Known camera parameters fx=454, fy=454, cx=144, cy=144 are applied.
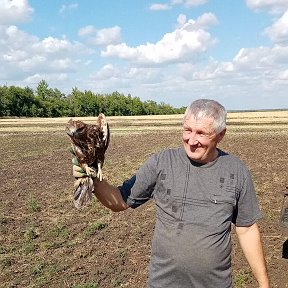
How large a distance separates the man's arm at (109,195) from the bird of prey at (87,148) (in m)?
0.20

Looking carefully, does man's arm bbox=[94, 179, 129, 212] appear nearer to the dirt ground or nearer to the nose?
the nose

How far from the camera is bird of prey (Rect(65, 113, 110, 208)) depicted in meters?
2.70

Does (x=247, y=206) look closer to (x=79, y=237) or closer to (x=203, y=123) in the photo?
(x=203, y=123)

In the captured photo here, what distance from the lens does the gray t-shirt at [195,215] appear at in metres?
2.92

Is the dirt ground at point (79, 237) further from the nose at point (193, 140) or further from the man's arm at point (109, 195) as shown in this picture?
the nose at point (193, 140)

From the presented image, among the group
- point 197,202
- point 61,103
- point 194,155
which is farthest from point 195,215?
point 61,103

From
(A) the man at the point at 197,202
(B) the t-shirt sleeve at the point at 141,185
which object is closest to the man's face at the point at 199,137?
(A) the man at the point at 197,202

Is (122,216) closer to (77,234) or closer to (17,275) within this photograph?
(77,234)

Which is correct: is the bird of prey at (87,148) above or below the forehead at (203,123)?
below

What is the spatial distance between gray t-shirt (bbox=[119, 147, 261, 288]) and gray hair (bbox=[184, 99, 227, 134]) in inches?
10.1

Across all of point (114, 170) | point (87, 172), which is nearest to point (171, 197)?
point (87, 172)

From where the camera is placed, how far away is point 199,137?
2.89m

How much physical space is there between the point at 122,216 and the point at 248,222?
7.36 m

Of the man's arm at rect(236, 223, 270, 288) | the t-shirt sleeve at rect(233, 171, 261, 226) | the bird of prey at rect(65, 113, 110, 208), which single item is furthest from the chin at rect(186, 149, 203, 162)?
the man's arm at rect(236, 223, 270, 288)
